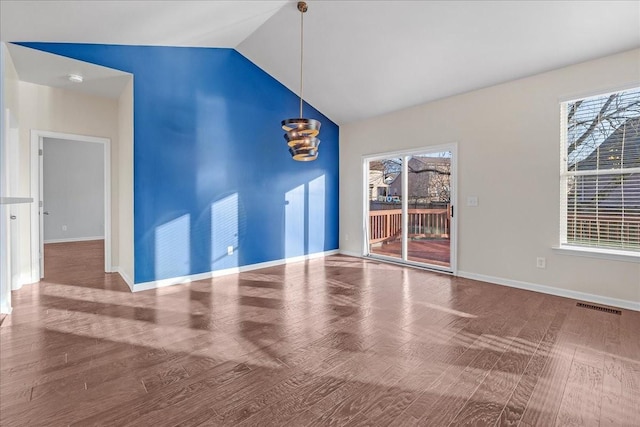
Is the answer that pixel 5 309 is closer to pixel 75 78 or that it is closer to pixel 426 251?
pixel 75 78

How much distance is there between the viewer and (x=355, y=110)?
5816 mm

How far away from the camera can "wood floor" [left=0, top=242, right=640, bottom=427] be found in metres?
1.75

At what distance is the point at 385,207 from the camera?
5.97 m

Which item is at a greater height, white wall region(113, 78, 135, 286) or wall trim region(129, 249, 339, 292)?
white wall region(113, 78, 135, 286)

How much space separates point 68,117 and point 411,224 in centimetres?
548

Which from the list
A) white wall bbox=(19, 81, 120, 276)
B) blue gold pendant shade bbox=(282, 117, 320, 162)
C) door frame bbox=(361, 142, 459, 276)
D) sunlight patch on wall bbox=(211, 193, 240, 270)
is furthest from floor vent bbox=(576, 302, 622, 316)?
white wall bbox=(19, 81, 120, 276)

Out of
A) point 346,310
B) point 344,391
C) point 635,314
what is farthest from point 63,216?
point 635,314

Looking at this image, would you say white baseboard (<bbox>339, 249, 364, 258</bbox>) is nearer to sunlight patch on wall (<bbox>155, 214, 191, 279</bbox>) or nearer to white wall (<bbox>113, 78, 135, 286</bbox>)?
sunlight patch on wall (<bbox>155, 214, 191, 279</bbox>)

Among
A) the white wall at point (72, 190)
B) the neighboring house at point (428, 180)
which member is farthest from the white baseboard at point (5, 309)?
the white wall at point (72, 190)

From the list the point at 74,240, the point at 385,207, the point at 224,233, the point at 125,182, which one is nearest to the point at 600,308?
the point at 385,207

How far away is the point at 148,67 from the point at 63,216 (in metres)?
6.04

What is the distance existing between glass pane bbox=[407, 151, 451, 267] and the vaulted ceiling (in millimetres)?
1044

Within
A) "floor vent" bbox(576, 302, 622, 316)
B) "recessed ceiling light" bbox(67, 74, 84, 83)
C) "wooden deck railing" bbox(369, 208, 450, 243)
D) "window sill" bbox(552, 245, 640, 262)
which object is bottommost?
"floor vent" bbox(576, 302, 622, 316)

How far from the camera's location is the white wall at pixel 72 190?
7676mm
